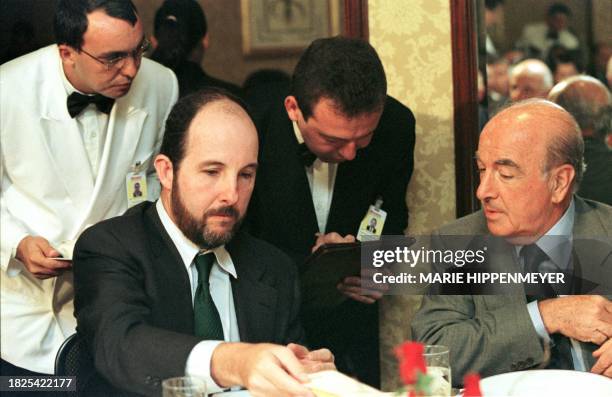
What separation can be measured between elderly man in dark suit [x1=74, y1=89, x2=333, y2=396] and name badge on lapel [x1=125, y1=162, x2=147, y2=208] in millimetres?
433

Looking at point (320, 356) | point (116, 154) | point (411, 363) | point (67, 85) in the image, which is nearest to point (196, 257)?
point (320, 356)

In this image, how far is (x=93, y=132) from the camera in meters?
3.07

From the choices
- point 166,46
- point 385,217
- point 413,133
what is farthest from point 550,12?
point 166,46

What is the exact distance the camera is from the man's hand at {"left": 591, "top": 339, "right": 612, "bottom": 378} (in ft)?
7.95

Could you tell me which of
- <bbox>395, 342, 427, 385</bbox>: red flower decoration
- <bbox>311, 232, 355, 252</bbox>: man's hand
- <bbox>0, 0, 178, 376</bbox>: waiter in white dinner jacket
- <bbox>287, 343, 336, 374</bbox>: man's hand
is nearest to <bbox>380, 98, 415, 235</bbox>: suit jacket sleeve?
<bbox>311, 232, 355, 252</bbox>: man's hand

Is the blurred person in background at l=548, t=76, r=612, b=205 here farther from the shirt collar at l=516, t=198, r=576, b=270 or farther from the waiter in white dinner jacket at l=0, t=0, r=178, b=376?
the waiter in white dinner jacket at l=0, t=0, r=178, b=376

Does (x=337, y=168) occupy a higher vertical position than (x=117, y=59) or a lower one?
lower

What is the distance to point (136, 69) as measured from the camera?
2.96m

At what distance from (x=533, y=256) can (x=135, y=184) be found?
1.22 metres

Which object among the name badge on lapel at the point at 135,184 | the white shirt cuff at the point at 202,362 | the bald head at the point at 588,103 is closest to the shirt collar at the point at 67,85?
the name badge on lapel at the point at 135,184

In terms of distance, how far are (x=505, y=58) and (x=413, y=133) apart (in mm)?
381

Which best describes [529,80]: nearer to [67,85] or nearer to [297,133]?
[297,133]

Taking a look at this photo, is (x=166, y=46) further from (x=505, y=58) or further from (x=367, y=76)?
(x=505, y=58)

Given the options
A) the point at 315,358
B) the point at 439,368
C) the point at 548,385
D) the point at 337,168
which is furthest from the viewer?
the point at 337,168
